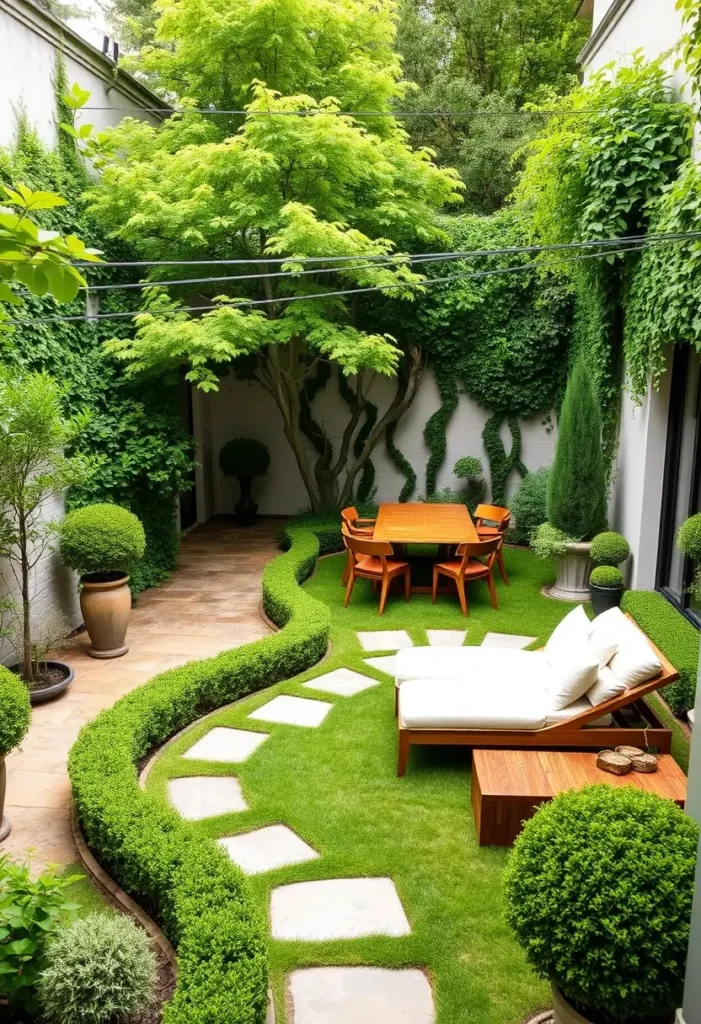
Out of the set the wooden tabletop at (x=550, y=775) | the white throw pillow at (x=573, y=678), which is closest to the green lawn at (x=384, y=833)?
the wooden tabletop at (x=550, y=775)

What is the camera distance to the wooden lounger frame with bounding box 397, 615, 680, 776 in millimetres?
4637

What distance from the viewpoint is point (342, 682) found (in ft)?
20.6

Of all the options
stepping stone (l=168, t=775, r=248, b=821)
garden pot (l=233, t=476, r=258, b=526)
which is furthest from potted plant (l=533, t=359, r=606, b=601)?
garden pot (l=233, t=476, r=258, b=526)

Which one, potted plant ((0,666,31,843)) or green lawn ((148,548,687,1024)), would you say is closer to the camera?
green lawn ((148,548,687,1024))

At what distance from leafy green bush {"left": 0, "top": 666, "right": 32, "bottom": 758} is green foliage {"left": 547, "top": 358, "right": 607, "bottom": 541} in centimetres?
626

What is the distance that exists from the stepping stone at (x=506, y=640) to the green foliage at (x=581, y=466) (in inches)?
74.5

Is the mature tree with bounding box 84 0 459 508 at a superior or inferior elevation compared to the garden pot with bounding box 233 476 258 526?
superior

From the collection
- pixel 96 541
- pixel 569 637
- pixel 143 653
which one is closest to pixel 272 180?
pixel 96 541

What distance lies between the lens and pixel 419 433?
12203mm

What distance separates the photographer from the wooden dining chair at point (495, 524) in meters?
8.89

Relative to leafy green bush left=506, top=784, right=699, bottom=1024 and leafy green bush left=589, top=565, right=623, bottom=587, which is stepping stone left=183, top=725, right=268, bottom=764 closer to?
leafy green bush left=506, top=784, right=699, bottom=1024

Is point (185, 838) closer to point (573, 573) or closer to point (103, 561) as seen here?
point (103, 561)

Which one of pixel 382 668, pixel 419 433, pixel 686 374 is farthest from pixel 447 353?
pixel 382 668

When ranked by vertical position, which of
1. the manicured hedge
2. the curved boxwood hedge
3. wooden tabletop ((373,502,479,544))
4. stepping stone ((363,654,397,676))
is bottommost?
stepping stone ((363,654,397,676))
